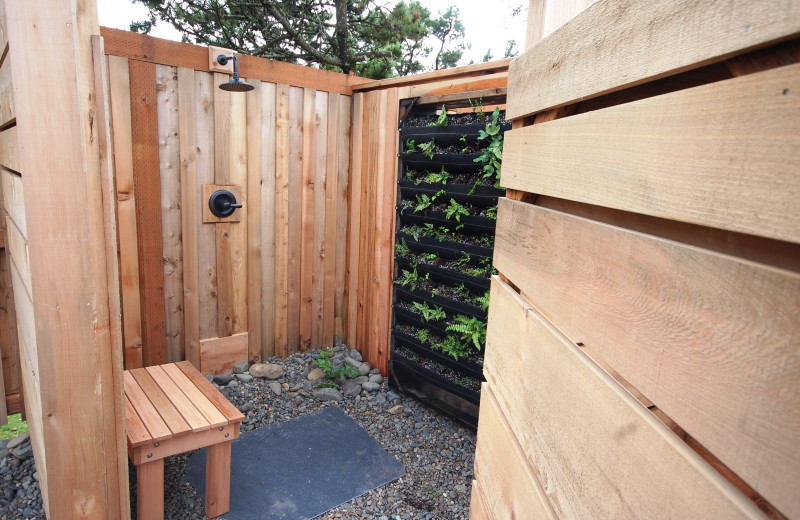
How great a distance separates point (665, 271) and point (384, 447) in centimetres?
307

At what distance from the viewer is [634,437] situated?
61 cm

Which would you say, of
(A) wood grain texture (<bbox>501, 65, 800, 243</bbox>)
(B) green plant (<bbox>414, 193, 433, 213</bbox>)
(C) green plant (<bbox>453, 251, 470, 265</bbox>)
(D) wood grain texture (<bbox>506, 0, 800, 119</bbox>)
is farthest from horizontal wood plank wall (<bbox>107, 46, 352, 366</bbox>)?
(A) wood grain texture (<bbox>501, 65, 800, 243</bbox>)

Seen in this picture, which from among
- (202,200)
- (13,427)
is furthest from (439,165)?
(13,427)

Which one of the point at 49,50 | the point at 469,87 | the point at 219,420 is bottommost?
the point at 219,420

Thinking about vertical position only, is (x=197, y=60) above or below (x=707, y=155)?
above

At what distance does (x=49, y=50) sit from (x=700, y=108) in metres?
1.90

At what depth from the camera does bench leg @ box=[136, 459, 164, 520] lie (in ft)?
7.61

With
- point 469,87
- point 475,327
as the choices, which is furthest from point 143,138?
point 475,327

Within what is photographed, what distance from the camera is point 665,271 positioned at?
1.86ft

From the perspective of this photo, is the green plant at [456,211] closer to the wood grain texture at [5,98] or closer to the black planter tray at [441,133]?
the black planter tray at [441,133]

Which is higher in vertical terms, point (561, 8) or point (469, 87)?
point (469, 87)

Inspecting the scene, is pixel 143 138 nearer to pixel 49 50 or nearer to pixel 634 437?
pixel 49 50

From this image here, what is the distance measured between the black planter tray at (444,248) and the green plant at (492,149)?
0.47m

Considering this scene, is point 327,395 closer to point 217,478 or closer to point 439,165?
point 217,478
